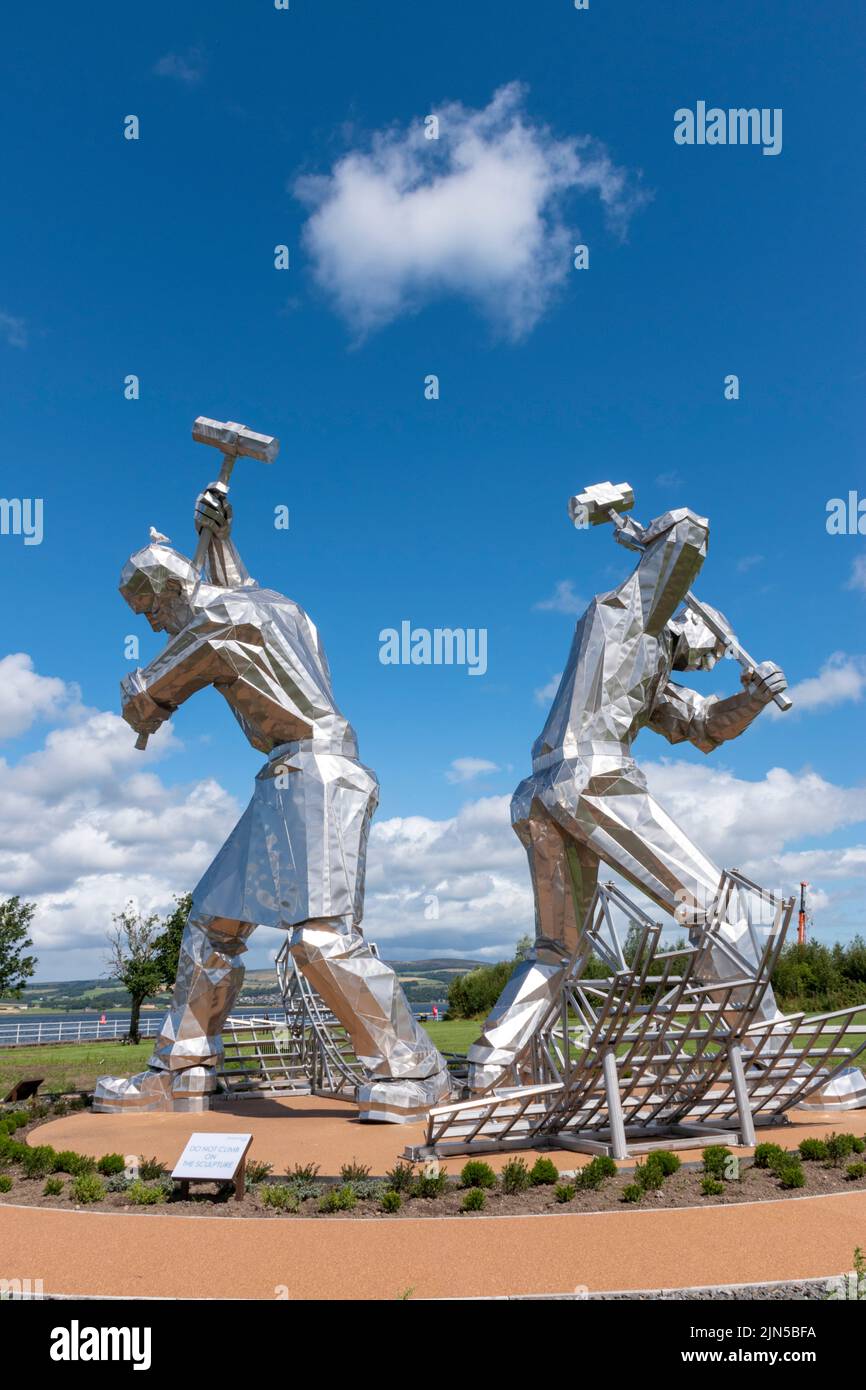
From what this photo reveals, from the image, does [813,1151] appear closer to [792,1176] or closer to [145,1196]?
[792,1176]

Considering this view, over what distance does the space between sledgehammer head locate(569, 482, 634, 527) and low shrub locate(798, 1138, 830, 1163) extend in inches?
309

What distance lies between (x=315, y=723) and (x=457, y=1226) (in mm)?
6656

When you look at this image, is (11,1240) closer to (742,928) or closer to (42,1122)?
(42,1122)

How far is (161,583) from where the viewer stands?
12.8 m

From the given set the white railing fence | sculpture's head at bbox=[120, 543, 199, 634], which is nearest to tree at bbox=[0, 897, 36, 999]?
the white railing fence

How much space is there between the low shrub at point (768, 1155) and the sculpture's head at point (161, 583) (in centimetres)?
857

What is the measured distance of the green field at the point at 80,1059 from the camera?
17891 millimetres

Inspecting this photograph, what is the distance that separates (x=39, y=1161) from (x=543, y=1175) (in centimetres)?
450

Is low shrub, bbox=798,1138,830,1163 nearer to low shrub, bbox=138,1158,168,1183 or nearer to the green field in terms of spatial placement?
low shrub, bbox=138,1158,168,1183

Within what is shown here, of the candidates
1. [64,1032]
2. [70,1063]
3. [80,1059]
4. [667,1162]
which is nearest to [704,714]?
[667,1162]

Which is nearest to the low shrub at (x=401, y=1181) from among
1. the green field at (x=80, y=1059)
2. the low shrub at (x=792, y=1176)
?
the low shrub at (x=792, y=1176)

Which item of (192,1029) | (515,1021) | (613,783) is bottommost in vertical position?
(192,1029)

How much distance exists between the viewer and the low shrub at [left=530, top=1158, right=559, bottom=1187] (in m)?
8.12

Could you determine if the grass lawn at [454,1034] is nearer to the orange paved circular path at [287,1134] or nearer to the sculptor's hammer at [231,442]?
the orange paved circular path at [287,1134]
